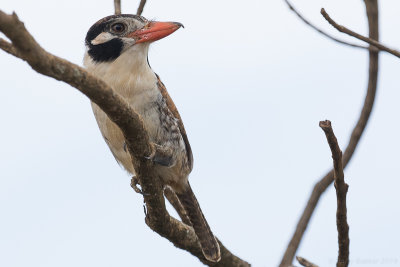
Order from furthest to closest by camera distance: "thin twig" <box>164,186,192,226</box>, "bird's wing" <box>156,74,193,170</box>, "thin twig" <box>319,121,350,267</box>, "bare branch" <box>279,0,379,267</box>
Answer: "thin twig" <box>164,186,192,226</box> < "bird's wing" <box>156,74,193,170</box> < "bare branch" <box>279,0,379,267</box> < "thin twig" <box>319,121,350,267</box>

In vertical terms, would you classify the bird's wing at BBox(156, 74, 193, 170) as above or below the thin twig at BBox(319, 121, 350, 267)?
above

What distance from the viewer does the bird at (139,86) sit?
4.24m

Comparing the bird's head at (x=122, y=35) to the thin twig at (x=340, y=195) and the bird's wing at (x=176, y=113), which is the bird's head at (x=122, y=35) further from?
the thin twig at (x=340, y=195)

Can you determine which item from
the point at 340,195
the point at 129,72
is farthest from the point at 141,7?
the point at 340,195

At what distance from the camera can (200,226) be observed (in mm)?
4910

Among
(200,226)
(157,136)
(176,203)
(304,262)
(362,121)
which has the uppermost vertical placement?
(362,121)

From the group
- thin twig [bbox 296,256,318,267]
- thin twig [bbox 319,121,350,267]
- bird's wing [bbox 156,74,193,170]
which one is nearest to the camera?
thin twig [bbox 319,121,350,267]

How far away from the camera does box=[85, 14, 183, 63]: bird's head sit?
4.39 m

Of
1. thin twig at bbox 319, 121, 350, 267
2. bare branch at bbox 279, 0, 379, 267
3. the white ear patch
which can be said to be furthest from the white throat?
thin twig at bbox 319, 121, 350, 267

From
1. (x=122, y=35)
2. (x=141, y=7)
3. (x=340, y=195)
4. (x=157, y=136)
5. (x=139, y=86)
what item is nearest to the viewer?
(x=340, y=195)

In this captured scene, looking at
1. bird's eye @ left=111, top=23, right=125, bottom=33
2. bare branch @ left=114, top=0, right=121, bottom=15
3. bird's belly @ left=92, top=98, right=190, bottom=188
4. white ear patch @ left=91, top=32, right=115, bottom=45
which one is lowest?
bird's belly @ left=92, top=98, right=190, bottom=188

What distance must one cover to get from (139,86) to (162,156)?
1.55 feet

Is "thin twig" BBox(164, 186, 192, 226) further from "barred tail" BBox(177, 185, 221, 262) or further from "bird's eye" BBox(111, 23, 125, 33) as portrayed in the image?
"bird's eye" BBox(111, 23, 125, 33)

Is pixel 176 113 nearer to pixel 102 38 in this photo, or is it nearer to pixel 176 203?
pixel 102 38
